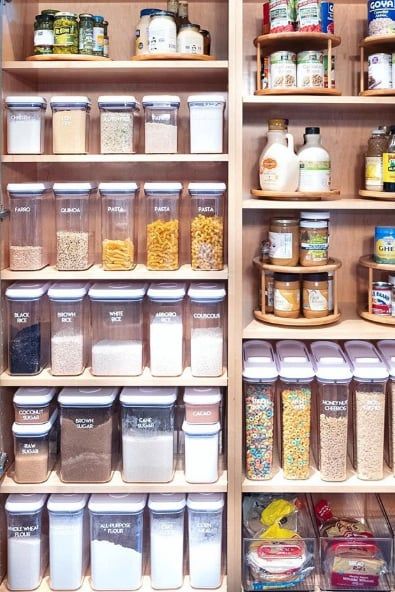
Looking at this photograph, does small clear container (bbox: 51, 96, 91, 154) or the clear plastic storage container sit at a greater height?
small clear container (bbox: 51, 96, 91, 154)

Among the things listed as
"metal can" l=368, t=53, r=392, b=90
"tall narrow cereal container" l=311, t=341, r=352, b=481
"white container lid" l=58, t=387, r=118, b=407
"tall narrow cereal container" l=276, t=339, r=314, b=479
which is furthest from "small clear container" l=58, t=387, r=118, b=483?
"metal can" l=368, t=53, r=392, b=90

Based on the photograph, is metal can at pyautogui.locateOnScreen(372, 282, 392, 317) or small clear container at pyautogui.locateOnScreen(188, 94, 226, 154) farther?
metal can at pyautogui.locateOnScreen(372, 282, 392, 317)

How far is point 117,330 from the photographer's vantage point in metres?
2.18

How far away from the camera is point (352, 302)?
2459 mm

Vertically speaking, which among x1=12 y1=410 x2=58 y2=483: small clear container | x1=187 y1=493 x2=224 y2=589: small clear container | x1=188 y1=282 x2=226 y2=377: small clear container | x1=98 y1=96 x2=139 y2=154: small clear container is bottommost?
x1=187 y1=493 x2=224 y2=589: small clear container

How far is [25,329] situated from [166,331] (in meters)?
0.43

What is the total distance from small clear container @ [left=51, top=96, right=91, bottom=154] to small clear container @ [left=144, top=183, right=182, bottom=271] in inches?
9.3

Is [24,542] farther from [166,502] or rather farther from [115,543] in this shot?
[166,502]

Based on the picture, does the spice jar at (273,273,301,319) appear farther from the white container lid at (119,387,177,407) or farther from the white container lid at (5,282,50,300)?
the white container lid at (5,282,50,300)

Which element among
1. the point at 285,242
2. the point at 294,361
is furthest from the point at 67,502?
the point at 285,242

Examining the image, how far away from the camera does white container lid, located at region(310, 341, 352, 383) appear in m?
2.12

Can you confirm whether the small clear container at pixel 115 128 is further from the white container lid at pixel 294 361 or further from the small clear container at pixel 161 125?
the white container lid at pixel 294 361

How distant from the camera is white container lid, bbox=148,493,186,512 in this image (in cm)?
216

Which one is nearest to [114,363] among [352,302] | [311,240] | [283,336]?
[283,336]
